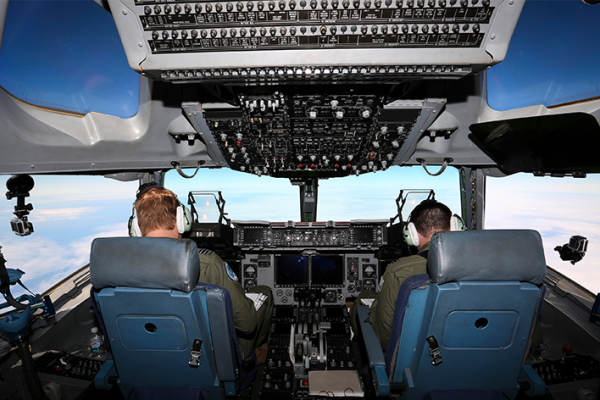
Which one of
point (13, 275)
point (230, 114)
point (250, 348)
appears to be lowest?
point (250, 348)

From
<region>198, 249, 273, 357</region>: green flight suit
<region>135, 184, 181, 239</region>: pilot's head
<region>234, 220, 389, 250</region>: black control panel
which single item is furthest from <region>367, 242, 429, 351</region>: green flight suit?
<region>234, 220, 389, 250</region>: black control panel

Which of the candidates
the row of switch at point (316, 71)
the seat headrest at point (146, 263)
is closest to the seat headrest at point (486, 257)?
the row of switch at point (316, 71)

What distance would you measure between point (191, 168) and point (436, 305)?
269 centimetres

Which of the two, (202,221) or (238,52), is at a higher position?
(238,52)

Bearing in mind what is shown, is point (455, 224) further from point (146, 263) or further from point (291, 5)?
point (146, 263)

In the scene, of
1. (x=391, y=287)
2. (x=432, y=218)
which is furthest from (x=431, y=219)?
(x=391, y=287)

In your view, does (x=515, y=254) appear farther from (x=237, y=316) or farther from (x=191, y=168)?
(x=191, y=168)

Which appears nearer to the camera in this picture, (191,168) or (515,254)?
(515,254)

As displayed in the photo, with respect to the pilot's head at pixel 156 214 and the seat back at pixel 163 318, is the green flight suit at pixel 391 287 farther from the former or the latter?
the pilot's head at pixel 156 214

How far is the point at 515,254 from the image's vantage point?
119 cm

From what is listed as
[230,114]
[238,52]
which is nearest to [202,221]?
[230,114]

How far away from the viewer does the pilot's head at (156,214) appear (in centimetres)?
150

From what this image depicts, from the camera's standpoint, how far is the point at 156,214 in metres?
1.50

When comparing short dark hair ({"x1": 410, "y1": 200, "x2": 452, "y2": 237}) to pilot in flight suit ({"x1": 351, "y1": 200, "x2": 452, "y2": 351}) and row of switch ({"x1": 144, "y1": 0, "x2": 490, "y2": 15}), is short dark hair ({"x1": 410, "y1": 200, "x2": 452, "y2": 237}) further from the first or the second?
row of switch ({"x1": 144, "y1": 0, "x2": 490, "y2": 15})
